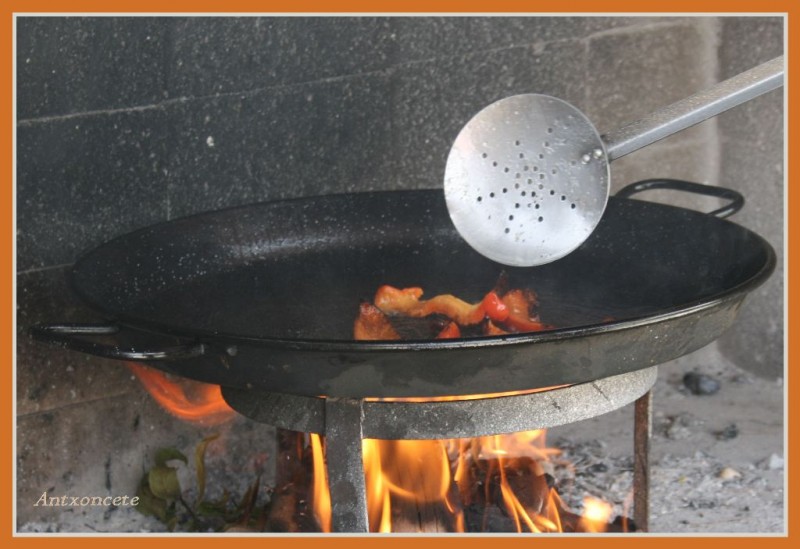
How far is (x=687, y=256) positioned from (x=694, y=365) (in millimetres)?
1434

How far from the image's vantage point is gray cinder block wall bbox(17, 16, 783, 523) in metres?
2.47

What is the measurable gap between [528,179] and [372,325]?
1.37 ft

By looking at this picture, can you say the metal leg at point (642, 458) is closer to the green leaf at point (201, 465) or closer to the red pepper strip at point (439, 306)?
the red pepper strip at point (439, 306)

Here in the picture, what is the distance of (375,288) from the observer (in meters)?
2.48

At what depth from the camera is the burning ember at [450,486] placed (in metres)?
2.25

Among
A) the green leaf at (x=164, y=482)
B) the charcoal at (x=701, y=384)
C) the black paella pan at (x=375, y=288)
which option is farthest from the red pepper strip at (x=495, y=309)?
the charcoal at (x=701, y=384)

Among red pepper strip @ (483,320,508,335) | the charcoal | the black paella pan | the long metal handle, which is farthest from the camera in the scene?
the charcoal

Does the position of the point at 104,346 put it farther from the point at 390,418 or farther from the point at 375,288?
the point at 375,288

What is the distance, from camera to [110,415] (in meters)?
2.74

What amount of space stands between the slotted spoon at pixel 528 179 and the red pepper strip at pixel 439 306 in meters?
0.11

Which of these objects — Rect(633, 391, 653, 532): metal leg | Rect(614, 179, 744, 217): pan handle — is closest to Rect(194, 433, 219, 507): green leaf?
Rect(633, 391, 653, 532): metal leg

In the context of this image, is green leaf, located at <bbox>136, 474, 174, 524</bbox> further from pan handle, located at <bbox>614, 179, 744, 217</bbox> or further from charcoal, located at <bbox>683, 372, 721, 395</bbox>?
charcoal, located at <bbox>683, 372, 721, 395</bbox>

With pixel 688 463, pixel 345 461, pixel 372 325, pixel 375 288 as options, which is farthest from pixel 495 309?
pixel 688 463

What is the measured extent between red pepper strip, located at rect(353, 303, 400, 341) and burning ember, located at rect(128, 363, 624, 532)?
0.23 metres
